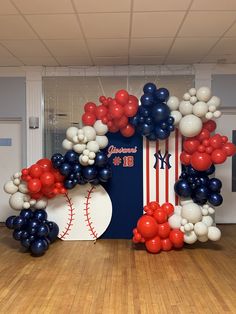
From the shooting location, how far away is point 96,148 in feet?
14.2

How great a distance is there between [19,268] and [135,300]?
1.54 meters

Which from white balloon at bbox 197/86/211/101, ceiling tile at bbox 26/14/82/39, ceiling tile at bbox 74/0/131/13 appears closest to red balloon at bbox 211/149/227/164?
white balloon at bbox 197/86/211/101

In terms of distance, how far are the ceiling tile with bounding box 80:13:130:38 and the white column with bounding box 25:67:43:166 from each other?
1.75 m

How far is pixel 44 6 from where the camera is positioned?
3.37 metres

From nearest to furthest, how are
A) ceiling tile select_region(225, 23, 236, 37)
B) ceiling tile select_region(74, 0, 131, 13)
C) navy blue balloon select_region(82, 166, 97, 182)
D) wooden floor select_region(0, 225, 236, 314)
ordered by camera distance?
wooden floor select_region(0, 225, 236, 314), ceiling tile select_region(74, 0, 131, 13), ceiling tile select_region(225, 23, 236, 37), navy blue balloon select_region(82, 166, 97, 182)

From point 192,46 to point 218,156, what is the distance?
166 centimetres

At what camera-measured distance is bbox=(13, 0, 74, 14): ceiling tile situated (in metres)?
3.27

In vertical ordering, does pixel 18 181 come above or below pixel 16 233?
above

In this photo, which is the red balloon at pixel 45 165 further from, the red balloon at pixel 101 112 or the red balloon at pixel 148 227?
the red balloon at pixel 148 227

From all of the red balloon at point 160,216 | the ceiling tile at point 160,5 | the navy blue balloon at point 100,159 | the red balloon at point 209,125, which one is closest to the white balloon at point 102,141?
the navy blue balloon at point 100,159

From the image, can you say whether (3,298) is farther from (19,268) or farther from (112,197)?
(112,197)

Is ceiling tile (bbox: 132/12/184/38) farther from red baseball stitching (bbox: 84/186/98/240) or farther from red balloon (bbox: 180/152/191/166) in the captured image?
red baseball stitching (bbox: 84/186/98/240)

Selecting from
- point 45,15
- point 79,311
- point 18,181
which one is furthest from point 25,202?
point 45,15

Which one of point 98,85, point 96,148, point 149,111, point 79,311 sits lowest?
point 79,311
